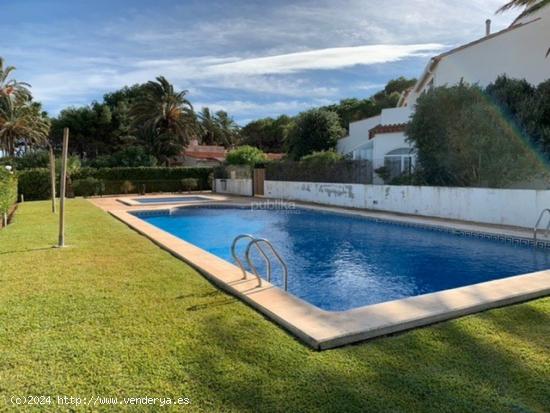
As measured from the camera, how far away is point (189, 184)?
36781 mm

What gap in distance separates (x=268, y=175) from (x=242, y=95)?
25424 millimetres

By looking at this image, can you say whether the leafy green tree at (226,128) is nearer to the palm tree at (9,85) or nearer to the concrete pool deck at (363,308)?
the palm tree at (9,85)

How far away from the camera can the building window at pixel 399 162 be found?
65.7 feet

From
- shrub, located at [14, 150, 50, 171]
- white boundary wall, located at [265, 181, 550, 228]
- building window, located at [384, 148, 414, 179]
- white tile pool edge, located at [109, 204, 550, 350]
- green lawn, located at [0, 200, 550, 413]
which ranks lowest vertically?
green lawn, located at [0, 200, 550, 413]

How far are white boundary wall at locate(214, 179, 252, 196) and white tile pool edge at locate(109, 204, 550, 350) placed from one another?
2383 centimetres

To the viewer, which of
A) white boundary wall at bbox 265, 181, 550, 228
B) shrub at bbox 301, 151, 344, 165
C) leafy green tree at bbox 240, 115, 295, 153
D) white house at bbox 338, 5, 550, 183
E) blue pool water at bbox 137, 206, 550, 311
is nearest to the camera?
blue pool water at bbox 137, 206, 550, 311

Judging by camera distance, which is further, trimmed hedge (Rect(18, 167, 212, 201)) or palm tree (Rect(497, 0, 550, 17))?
trimmed hedge (Rect(18, 167, 212, 201))

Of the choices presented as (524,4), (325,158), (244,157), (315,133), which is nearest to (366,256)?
(524,4)

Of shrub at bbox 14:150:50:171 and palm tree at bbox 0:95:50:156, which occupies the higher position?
palm tree at bbox 0:95:50:156

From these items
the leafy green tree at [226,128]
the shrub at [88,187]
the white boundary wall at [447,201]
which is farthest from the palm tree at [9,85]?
the white boundary wall at [447,201]

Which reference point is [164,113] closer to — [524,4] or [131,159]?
[131,159]

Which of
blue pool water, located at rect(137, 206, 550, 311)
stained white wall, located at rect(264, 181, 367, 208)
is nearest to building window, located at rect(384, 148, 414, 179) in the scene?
stained white wall, located at rect(264, 181, 367, 208)

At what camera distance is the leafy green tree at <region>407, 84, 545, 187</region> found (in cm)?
1424

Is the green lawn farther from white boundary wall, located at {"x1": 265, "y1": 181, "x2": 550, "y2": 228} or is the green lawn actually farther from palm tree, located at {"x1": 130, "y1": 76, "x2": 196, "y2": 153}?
palm tree, located at {"x1": 130, "y1": 76, "x2": 196, "y2": 153}
